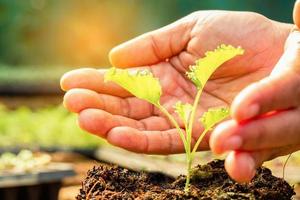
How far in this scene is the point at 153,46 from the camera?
1.83m

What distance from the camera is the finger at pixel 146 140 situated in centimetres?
151

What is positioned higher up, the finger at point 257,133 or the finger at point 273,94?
the finger at point 273,94

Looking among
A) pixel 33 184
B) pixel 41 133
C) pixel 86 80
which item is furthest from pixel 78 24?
pixel 86 80

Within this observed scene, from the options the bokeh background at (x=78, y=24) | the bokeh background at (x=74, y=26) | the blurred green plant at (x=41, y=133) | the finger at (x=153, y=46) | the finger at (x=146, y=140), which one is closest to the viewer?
the finger at (x=146, y=140)

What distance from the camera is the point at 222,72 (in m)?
1.85

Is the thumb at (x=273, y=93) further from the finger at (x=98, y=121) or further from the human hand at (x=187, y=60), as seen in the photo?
the human hand at (x=187, y=60)

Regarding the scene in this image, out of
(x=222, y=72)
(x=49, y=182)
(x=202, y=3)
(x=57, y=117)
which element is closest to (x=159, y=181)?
(x=222, y=72)

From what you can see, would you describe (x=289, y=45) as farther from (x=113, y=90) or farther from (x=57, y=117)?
(x=57, y=117)

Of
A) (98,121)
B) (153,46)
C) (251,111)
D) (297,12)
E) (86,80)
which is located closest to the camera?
(251,111)

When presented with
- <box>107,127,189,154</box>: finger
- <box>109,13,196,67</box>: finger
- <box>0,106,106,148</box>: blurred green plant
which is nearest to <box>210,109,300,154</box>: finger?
<box>107,127,189,154</box>: finger

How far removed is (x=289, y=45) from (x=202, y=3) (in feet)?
30.5

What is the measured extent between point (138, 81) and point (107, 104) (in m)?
0.47

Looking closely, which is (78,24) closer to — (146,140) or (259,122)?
(146,140)

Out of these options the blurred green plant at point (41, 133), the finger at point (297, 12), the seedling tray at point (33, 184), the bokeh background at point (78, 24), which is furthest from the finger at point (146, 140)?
the bokeh background at point (78, 24)
